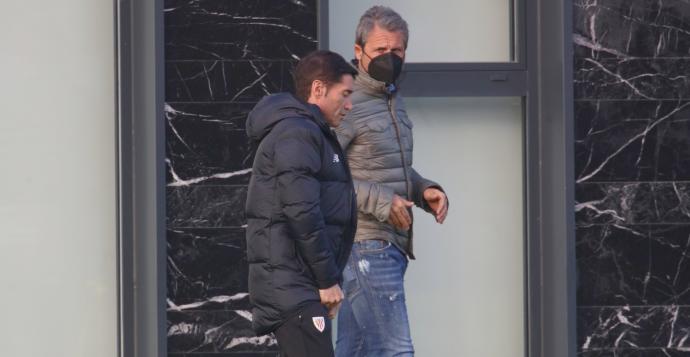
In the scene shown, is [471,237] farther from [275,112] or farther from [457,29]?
[275,112]

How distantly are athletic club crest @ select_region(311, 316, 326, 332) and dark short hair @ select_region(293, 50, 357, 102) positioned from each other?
0.80 metres

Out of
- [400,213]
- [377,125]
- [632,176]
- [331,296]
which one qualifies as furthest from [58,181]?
[632,176]

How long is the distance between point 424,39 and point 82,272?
6.75ft

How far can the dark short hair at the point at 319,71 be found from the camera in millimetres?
5195

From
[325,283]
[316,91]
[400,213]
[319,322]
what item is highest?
[316,91]

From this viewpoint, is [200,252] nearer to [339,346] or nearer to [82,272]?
[82,272]

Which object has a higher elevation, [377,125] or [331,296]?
[377,125]

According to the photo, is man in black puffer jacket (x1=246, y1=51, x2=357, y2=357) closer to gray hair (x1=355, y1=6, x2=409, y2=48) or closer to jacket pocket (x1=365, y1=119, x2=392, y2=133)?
jacket pocket (x1=365, y1=119, x2=392, y2=133)

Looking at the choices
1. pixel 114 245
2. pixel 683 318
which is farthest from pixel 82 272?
pixel 683 318

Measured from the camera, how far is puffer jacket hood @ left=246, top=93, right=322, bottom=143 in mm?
5105

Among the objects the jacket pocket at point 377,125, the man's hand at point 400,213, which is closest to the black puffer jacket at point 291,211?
the man's hand at point 400,213

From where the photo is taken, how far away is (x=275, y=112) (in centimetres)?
512

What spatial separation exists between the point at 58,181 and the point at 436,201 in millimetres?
2081

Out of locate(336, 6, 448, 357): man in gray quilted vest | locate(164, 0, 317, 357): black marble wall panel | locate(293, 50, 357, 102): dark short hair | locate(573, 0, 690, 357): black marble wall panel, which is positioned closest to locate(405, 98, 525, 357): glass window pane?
locate(573, 0, 690, 357): black marble wall panel
